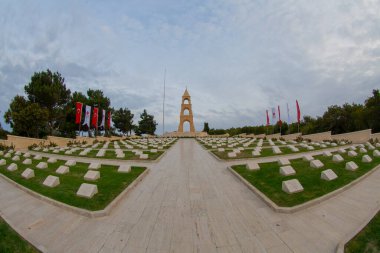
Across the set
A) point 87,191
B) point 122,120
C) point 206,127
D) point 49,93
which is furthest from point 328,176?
point 206,127

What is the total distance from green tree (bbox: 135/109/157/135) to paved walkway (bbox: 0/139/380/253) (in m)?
55.2

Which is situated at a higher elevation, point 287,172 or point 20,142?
point 20,142

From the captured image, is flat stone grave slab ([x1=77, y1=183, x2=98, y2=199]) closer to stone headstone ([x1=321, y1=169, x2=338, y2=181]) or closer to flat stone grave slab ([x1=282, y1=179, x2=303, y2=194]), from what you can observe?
flat stone grave slab ([x1=282, y1=179, x2=303, y2=194])

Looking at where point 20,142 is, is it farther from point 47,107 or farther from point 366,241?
point 366,241

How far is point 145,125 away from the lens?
204ft

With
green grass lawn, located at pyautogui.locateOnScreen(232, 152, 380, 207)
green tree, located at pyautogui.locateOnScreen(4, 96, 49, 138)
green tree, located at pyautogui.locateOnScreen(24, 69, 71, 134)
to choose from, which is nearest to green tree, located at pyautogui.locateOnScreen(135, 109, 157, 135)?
green tree, located at pyautogui.locateOnScreen(24, 69, 71, 134)

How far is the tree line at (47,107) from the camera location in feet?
91.9

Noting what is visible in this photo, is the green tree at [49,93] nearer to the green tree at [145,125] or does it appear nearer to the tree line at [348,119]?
the green tree at [145,125]

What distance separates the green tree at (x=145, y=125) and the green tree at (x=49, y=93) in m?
27.2

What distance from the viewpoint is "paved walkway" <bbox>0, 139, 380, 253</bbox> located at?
4000 mm

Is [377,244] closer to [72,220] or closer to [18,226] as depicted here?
[72,220]

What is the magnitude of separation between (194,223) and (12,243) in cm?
362

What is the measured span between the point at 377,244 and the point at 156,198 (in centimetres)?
519

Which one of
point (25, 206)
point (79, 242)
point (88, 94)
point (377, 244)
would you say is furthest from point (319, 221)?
point (88, 94)
